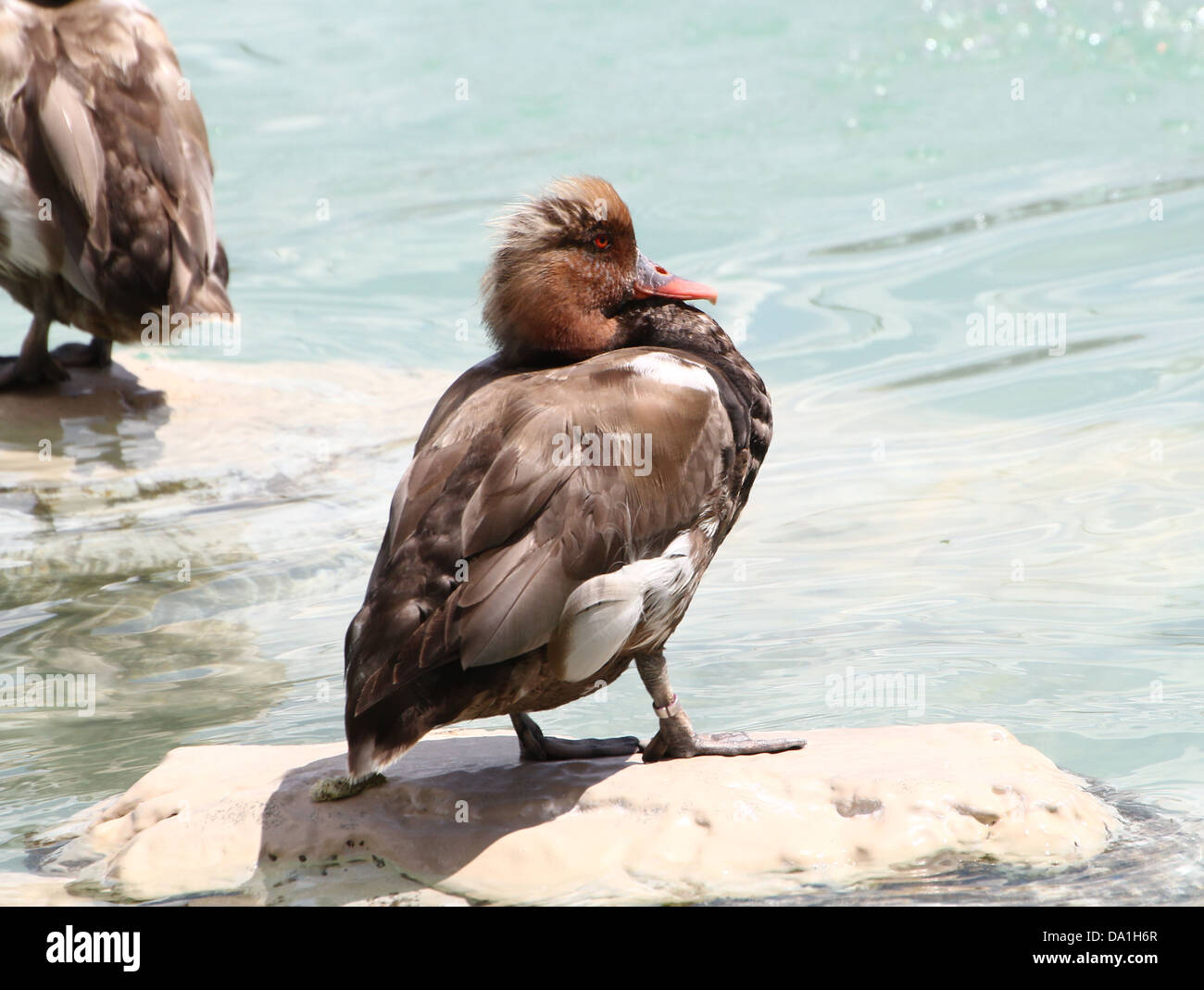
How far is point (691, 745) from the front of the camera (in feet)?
13.7

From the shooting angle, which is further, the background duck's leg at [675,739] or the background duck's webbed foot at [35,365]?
the background duck's webbed foot at [35,365]

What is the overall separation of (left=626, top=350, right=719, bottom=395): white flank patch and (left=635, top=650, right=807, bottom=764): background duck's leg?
2.29 ft

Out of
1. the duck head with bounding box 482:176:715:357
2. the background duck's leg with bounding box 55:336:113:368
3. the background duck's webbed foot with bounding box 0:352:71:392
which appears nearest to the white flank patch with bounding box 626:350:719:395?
the duck head with bounding box 482:176:715:357

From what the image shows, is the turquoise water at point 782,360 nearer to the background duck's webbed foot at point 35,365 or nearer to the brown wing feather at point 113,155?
the background duck's webbed foot at point 35,365

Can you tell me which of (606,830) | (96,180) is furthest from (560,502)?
(96,180)

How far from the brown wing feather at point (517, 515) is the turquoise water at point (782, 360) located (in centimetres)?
108

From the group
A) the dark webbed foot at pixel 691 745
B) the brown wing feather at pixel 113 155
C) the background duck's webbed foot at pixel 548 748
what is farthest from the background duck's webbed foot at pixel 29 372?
the dark webbed foot at pixel 691 745

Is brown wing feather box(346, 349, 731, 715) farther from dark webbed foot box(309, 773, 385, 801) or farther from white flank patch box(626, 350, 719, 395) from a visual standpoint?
dark webbed foot box(309, 773, 385, 801)

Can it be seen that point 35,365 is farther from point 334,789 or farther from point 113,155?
point 334,789

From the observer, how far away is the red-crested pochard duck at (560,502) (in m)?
3.57
